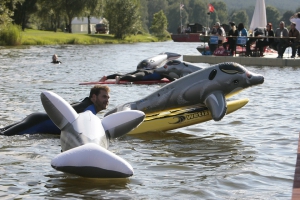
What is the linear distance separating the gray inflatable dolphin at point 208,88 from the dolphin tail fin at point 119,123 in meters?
2.55

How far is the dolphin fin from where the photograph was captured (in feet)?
39.2

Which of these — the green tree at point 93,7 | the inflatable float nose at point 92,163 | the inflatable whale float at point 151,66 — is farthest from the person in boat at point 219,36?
the green tree at point 93,7

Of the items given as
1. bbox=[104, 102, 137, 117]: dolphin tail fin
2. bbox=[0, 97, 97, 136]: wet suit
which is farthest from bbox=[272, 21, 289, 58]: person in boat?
bbox=[0, 97, 97, 136]: wet suit

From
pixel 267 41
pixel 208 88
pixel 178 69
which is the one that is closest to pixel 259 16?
pixel 267 41

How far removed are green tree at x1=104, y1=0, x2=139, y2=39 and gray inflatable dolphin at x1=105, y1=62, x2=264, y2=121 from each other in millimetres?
85790

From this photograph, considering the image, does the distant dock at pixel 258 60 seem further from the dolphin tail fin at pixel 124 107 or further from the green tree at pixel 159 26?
the green tree at pixel 159 26

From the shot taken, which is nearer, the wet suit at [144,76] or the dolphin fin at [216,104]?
the dolphin fin at [216,104]

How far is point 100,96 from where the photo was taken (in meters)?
10.5

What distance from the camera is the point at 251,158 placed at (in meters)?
10.2

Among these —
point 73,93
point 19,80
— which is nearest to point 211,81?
point 73,93

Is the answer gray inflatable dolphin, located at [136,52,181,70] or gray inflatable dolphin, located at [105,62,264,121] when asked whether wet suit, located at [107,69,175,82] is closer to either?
gray inflatable dolphin, located at [136,52,181,70]

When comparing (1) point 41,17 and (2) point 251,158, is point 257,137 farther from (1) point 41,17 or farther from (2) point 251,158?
(1) point 41,17

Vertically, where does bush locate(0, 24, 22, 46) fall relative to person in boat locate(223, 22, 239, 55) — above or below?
below

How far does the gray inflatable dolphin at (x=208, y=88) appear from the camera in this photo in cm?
1230
